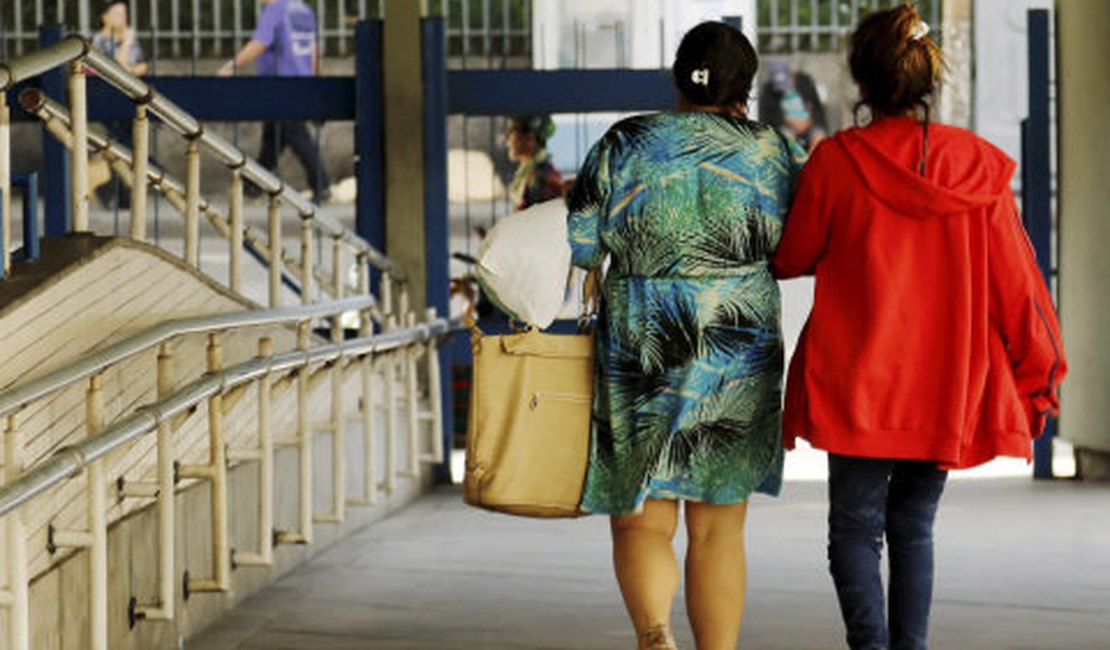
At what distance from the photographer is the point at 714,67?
5.13 meters

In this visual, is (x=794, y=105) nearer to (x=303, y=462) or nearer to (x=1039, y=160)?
(x=1039, y=160)

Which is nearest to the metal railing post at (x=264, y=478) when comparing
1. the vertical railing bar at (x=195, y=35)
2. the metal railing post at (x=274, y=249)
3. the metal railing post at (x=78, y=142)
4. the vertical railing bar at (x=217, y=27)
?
the metal railing post at (x=78, y=142)

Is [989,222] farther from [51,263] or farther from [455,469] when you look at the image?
[455,469]

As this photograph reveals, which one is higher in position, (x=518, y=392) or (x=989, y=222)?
(x=989, y=222)

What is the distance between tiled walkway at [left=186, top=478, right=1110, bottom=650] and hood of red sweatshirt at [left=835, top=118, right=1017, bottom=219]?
1792mm

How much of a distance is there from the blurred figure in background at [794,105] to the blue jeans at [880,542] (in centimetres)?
1477

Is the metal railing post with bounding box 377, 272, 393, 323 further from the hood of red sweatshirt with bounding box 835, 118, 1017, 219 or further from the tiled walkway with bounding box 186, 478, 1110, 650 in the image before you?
the hood of red sweatshirt with bounding box 835, 118, 1017, 219

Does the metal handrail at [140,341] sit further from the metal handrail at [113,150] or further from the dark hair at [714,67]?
the dark hair at [714,67]

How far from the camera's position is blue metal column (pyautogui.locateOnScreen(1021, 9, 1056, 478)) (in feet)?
40.0

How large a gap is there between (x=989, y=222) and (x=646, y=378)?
752mm

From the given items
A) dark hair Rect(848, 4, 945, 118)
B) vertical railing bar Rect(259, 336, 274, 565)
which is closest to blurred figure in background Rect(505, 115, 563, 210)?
vertical railing bar Rect(259, 336, 274, 565)

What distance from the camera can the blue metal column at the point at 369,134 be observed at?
40.4 ft

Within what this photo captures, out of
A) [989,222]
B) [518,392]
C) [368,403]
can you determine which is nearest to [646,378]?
[518,392]

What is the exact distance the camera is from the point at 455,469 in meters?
13.7
